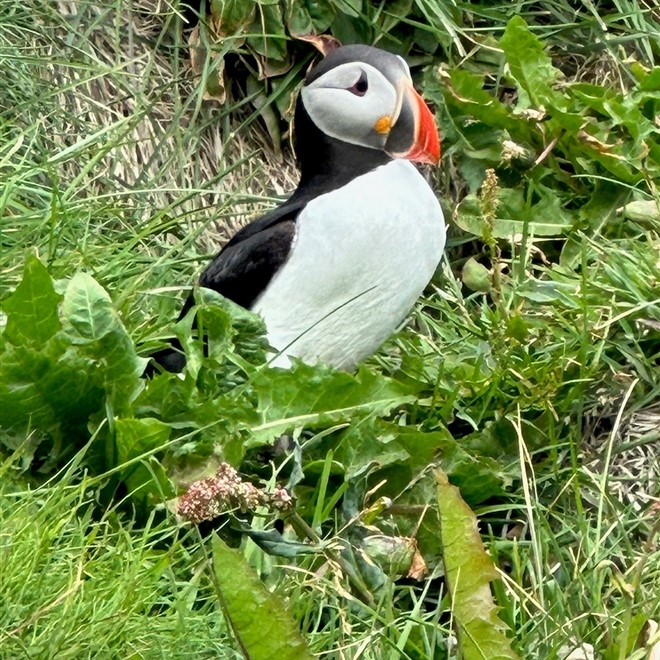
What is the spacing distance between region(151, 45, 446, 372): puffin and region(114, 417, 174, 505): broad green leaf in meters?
0.60

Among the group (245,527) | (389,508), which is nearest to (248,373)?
(389,508)

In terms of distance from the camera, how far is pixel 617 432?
3.70m

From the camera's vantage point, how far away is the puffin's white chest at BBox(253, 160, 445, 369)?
3.63 metres

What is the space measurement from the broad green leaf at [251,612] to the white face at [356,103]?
5.91ft

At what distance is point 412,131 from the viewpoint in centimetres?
388

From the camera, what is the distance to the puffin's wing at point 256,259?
371cm

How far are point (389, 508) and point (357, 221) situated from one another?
0.78 meters

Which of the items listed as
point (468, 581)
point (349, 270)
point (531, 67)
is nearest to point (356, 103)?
point (349, 270)

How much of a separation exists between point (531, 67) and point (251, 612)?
2.79 meters

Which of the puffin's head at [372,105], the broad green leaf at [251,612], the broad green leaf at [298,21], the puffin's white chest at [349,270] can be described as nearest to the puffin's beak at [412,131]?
the puffin's head at [372,105]

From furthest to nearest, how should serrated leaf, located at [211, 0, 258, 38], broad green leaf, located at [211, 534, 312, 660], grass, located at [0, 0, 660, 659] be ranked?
serrated leaf, located at [211, 0, 258, 38] < grass, located at [0, 0, 660, 659] < broad green leaf, located at [211, 534, 312, 660]

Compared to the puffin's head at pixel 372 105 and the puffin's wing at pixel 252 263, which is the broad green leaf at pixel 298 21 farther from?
the puffin's wing at pixel 252 263

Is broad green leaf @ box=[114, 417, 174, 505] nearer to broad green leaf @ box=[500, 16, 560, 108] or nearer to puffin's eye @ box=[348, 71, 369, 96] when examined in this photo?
puffin's eye @ box=[348, 71, 369, 96]

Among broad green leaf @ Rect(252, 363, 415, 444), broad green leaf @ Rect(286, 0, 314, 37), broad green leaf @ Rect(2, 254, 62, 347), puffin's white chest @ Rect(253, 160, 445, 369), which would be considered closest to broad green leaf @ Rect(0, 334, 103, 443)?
broad green leaf @ Rect(2, 254, 62, 347)
